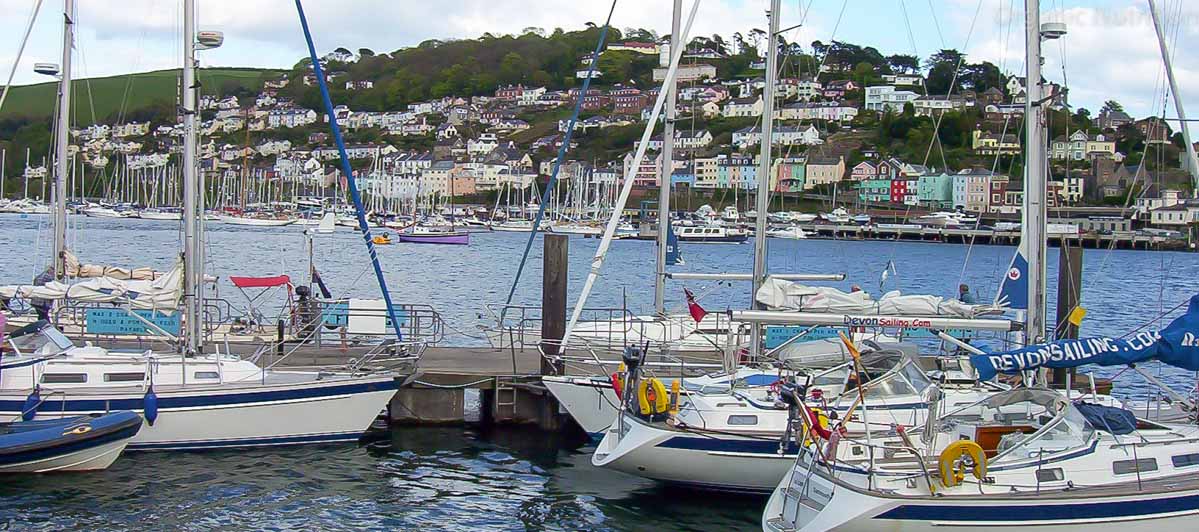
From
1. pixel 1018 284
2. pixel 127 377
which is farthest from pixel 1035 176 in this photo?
pixel 127 377

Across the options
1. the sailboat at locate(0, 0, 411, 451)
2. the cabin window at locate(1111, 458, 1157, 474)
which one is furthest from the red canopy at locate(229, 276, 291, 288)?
the cabin window at locate(1111, 458, 1157, 474)

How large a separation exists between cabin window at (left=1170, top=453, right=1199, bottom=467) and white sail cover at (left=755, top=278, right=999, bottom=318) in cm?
596

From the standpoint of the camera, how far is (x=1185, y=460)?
1416 cm

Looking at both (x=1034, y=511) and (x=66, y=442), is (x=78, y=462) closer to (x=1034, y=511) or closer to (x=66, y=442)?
(x=66, y=442)

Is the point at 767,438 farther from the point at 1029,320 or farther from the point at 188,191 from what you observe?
the point at 188,191

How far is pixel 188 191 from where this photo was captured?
19203 millimetres

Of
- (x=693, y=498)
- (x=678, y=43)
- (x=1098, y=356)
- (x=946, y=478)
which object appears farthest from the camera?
(x=678, y=43)

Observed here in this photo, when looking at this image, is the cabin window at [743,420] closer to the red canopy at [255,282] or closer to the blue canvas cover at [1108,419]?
the blue canvas cover at [1108,419]

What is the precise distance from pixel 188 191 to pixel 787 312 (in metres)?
9.24

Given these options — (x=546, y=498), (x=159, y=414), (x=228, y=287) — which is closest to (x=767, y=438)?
(x=546, y=498)

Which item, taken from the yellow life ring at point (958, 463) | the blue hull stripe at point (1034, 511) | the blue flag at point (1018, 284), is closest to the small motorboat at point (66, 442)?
the blue hull stripe at point (1034, 511)

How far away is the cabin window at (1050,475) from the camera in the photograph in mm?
13562

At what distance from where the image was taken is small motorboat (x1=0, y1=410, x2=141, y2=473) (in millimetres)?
16797

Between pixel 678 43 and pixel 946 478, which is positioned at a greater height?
pixel 678 43
